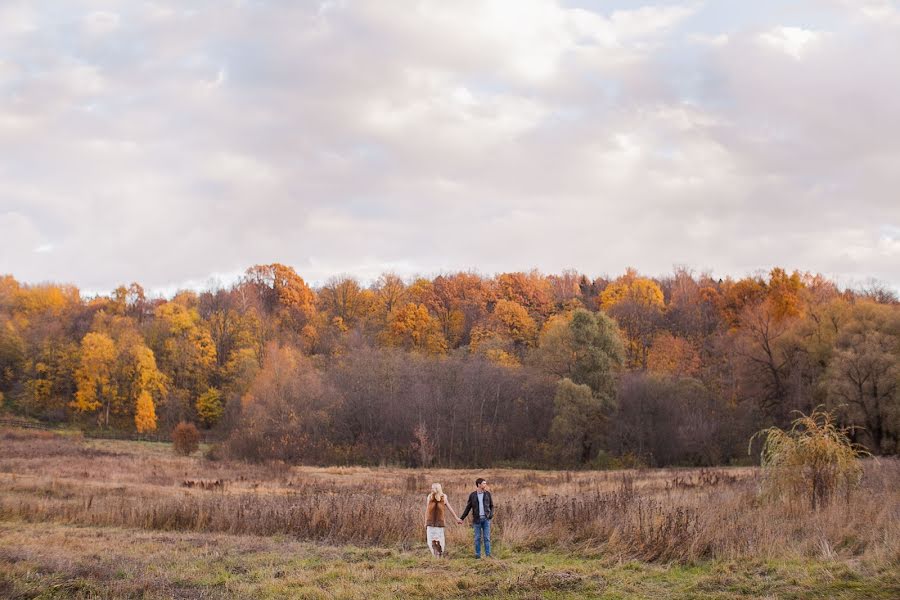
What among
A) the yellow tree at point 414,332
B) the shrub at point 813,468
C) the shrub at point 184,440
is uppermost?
the yellow tree at point 414,332

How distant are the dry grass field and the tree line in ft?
109

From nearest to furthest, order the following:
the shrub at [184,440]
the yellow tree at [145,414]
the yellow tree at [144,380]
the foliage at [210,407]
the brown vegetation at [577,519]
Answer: the brown vegetation at [577,519] → the shrub at [184,440] → the yellow tree at [145,414] → the yellow tree at [144,380] → the foliage at [210,407]

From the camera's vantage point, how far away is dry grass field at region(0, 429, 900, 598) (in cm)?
1075

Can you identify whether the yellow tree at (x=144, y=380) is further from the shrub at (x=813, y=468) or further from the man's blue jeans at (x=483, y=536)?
the shrub at (x=813, y=468)

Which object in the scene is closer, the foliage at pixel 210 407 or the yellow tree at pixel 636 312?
the yellow tree at pixel 636 312

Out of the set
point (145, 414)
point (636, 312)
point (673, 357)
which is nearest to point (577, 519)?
point (673, 357)

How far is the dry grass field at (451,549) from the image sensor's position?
35.3ft

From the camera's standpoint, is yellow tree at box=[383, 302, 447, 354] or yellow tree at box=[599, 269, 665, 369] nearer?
yellow tree at box=[599, 269, 665, 369]

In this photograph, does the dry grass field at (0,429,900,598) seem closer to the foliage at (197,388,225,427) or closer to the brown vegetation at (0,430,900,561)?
the brown vegetation at (0,430,900,561)

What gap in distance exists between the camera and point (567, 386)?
55.9m

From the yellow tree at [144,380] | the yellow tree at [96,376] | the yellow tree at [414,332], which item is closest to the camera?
the yellow tree at [144,380]

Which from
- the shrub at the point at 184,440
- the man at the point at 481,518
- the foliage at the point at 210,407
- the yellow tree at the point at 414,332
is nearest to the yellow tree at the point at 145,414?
the foliage at the point at 210,407

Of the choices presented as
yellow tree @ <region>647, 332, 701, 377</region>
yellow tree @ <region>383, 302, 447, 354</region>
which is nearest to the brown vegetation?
yellow tree @ <region>647, 332, 701, 377</region>

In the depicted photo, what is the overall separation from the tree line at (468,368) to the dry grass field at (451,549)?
33.3 metres
